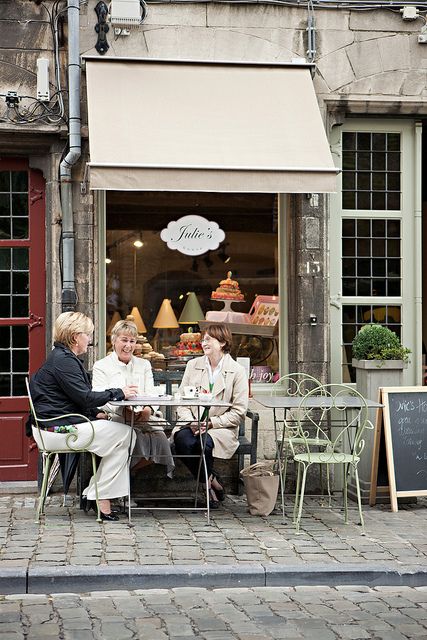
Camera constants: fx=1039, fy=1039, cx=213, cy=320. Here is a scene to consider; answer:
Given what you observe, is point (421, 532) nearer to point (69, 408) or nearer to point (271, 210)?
point (69, 408)

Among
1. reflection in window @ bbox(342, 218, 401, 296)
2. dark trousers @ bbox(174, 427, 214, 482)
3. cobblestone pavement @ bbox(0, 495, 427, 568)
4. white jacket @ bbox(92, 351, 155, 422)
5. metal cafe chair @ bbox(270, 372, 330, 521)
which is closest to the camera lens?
cobblestone pavement @ bbox(0, 495, 427, 568)

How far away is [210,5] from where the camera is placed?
376 inches

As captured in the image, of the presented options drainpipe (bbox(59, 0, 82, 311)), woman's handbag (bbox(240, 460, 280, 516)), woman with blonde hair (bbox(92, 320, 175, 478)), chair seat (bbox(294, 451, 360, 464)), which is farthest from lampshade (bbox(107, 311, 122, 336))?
chair seat (bbox(294, 451, 360, 464))

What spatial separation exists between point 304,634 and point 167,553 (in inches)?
66.9

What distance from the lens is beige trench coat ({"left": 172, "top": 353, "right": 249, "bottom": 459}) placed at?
8430 millimetres

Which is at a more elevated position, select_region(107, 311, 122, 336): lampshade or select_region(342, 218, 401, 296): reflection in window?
select_region(342, 218, 401, 296): reflection in window

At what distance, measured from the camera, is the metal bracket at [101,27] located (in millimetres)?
9359

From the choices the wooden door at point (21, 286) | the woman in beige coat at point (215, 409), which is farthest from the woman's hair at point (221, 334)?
the wooden door at point (21, 286)

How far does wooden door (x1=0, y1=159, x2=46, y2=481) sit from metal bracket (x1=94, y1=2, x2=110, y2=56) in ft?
4.17

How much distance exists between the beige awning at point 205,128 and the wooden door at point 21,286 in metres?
1.21

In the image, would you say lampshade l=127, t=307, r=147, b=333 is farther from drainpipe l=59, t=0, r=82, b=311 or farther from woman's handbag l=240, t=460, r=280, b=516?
woman's handbag l=240, t=460, r=280, b=516

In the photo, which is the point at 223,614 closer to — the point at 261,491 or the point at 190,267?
the point at 261,491

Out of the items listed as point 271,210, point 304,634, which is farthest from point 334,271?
point 304,634

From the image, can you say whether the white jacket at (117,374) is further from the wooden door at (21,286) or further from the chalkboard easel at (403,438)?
the chalkboard easel at (403,438)
